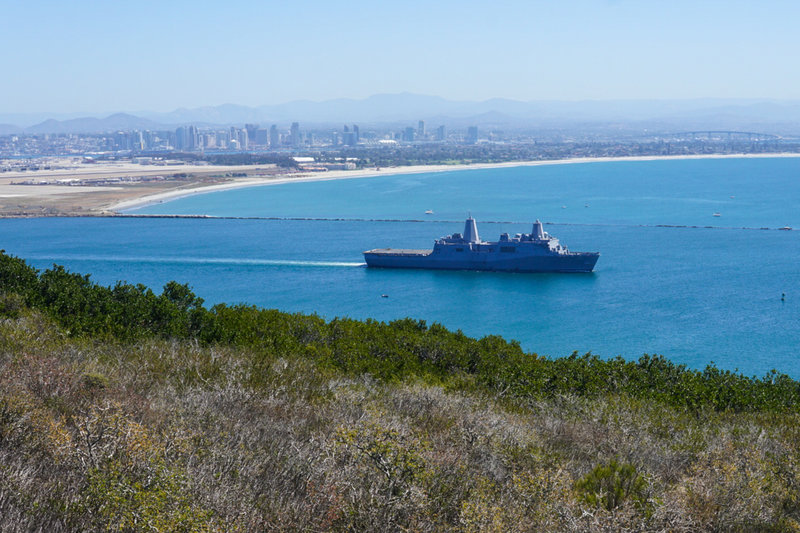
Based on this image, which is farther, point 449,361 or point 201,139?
point 201,139

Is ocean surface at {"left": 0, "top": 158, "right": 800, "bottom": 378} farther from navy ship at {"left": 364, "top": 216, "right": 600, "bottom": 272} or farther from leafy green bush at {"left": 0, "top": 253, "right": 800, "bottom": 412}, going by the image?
leafy green bush at {"left": 0, "top": 253, "right": 800, "bottom": 412}

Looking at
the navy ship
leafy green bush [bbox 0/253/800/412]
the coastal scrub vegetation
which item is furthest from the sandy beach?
the coastal scrub vegetation

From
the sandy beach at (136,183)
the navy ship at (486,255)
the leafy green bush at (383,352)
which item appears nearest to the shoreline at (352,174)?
the sandy beach at (136,183)

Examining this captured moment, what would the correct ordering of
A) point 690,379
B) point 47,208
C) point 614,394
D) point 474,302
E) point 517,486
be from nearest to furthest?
point 517,486 < point 614,394 < point 690,379 < point 474,302 < point 47,208

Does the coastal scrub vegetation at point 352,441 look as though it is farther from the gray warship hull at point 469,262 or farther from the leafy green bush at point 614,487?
the gray warship hull at point 469,262

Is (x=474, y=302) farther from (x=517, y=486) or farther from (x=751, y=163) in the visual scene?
(x=751, y=163)

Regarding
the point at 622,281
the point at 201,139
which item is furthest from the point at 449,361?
the point at 201,139

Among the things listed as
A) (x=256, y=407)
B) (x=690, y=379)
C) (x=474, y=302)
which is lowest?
(x=474, y=302)
